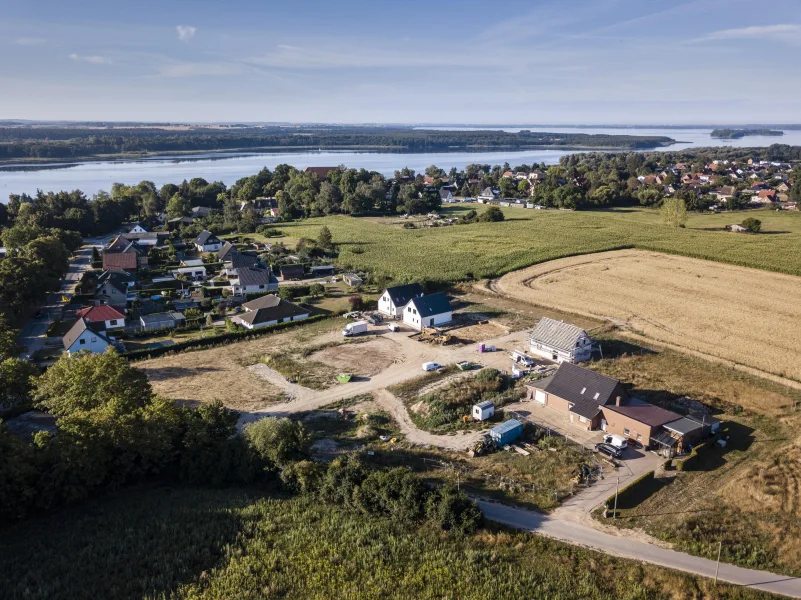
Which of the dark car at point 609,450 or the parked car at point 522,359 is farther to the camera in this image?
the parked car at point 522,359

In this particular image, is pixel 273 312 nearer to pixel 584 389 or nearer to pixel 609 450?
pixel 584 389

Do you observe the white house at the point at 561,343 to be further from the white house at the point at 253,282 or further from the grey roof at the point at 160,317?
the grey roof at the point at 160,317

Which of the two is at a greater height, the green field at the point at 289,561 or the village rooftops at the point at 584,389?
the village rooftops at the point at 584,389

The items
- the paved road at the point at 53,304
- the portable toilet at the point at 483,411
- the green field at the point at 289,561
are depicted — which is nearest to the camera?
the green field at the point at 289,561

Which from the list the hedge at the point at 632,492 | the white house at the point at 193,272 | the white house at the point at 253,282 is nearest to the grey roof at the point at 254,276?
the white house at the point at 253,282

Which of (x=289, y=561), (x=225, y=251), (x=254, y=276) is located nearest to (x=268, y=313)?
(x=254, y=276)

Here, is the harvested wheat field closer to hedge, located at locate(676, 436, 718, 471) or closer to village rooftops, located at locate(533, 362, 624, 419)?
hedge, located at locate(676, 436, 718, 471)
